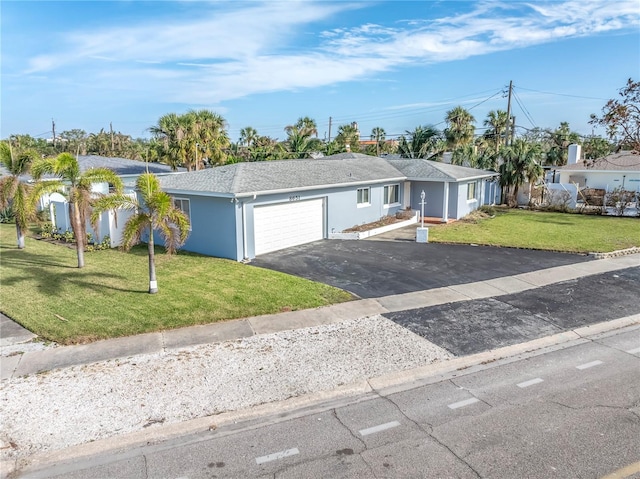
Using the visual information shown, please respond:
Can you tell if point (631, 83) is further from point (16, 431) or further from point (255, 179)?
point (16, 431)

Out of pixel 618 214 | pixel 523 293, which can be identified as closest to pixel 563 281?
pixel 523 293

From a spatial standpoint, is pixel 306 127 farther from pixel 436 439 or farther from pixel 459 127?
pixel 436 439

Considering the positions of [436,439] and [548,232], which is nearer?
[436,439]

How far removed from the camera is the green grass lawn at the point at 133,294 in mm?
10711

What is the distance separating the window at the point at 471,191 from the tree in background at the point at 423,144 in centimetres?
702

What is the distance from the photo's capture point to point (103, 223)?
20.3 meters

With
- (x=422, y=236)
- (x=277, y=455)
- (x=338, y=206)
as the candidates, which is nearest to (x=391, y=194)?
(x=338, y=206)

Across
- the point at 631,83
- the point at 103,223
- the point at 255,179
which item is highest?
the point at 631,83

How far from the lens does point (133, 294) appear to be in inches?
504

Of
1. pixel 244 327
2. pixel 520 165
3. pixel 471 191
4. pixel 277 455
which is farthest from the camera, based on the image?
pixel 520 165

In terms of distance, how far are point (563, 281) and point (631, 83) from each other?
38.1 feet

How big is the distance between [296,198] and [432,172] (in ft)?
31.8

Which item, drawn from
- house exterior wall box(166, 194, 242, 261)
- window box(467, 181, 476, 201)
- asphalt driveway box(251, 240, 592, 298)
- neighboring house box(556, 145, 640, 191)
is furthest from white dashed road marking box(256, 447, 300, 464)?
neighboring house box(556, 145, 640, 191)

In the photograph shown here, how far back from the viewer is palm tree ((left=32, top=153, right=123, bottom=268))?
14484mm
